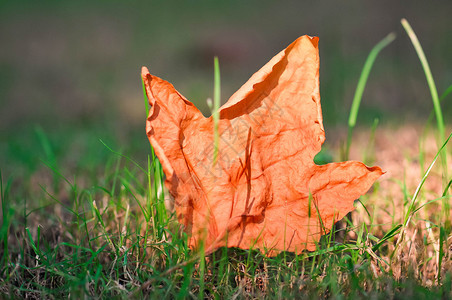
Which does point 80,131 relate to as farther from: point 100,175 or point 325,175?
point 325,175

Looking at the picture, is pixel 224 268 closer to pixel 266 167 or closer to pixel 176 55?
pixel 266 167

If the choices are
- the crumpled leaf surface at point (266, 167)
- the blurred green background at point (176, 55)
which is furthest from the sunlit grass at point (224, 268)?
the blurred green background at point (176, 55)

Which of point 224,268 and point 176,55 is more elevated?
point 176,55

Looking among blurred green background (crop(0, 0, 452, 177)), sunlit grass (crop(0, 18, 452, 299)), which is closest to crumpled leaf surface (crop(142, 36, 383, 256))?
sunlit grass (crop(0, 18, 452, 299))

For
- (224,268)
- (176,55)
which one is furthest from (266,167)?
(176,55)

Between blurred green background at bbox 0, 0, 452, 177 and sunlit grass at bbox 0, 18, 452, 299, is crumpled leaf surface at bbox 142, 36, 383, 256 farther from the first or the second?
blurred green background at bbox 0, 0, 452, 177

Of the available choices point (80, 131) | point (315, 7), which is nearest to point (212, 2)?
point (315, 7)
